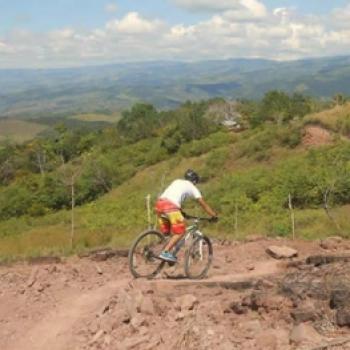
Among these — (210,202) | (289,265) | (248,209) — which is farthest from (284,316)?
(210,202)

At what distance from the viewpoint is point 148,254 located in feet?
32.5

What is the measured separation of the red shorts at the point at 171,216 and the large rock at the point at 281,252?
2673 millimetres

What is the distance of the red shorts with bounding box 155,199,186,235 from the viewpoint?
973cm

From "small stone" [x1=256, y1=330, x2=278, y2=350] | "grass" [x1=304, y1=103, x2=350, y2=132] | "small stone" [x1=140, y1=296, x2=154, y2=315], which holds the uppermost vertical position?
"small stone" [x1=256, y1=330, x2=278, y2=350]

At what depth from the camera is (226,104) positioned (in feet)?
318

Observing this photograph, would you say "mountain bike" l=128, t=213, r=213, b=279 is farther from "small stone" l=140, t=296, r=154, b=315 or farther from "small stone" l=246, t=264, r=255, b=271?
"small stone" l=140, t=296, r=154, b=315

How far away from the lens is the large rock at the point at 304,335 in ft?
21.8

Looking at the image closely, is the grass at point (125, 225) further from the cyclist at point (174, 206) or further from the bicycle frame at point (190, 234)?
the cyclist at point (174, 206)

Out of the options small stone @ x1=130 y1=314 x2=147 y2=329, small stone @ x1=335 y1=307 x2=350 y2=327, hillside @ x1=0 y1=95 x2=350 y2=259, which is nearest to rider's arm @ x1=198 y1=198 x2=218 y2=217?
small stone @ x1=130 y1=314 x2=147 y2=329

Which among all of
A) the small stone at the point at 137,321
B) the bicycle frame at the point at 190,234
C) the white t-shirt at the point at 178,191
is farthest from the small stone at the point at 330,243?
the small stone at the point at 137,321

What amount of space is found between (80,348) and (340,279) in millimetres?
3452

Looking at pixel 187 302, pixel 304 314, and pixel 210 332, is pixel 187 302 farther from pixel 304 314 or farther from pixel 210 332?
pixel 304 314

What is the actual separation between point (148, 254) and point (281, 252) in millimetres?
3161

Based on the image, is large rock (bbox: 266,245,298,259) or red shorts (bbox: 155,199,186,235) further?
large rock (bbox: 266,245,298,259)
